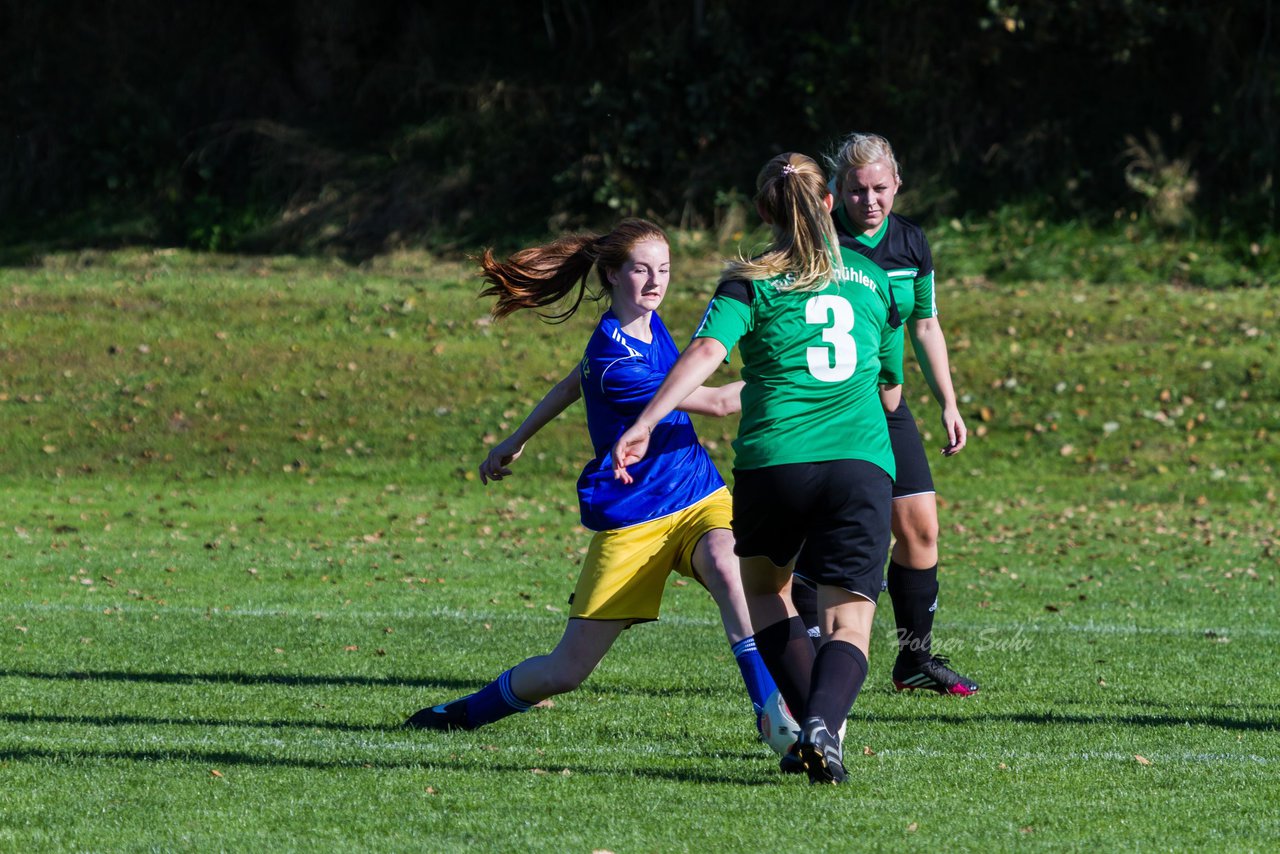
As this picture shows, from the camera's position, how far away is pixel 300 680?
697 centimetres

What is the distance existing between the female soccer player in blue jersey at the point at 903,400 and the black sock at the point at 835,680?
1482 mm

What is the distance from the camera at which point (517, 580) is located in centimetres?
1075

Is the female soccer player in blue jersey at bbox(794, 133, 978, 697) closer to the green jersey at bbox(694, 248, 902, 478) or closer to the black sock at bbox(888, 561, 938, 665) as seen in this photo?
the black sock at bbox(888, 561, 938, 665)

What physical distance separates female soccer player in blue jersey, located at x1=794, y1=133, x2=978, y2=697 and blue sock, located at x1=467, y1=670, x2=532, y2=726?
1.39 meters

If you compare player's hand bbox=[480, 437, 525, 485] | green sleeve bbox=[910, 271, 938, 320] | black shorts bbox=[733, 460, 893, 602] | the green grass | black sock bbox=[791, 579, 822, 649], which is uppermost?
green sleeve bbox=[910, 271, 938, 320]

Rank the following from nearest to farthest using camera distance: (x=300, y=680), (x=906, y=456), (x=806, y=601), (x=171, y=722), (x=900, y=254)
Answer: (x=171, y=722)
(x=900, y=254)
(x=806, y=601)
(x=906, y=456)
(x=300, y=680)

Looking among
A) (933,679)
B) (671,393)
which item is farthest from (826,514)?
(933,679)

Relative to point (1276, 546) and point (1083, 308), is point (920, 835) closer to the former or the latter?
point (1276, 546)

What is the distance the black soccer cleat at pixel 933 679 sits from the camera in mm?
6641

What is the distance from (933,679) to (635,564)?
Result: 191 centimetres

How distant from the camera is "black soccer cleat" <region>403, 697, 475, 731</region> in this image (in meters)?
5.74

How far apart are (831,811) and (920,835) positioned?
302mm

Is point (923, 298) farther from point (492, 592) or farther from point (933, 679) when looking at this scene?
point (492, 592)

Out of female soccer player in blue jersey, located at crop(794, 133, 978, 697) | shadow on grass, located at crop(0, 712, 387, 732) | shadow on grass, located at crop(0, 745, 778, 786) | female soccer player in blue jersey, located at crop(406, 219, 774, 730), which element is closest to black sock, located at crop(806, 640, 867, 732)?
shadow on grass, located at crop(0, 745, 778, 786)
